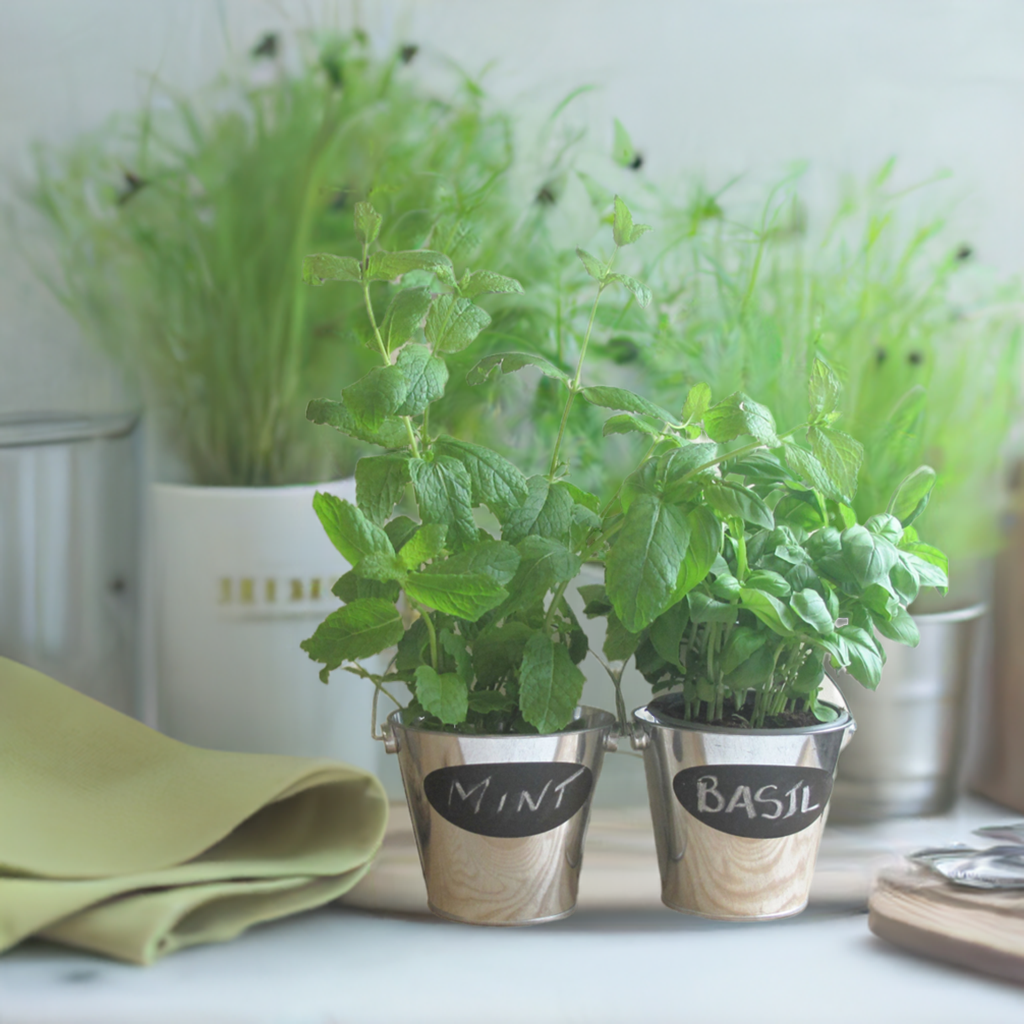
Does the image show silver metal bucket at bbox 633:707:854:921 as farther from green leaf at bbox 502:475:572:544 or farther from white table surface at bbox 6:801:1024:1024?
green leaf at bbox 502:475:572:544

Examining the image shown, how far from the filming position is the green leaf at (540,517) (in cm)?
56

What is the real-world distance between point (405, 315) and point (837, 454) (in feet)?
0.76

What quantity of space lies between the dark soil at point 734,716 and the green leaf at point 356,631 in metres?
0.17

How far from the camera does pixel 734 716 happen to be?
61cm

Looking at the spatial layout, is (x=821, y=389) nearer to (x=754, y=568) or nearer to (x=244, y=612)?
(x=754, y=568)

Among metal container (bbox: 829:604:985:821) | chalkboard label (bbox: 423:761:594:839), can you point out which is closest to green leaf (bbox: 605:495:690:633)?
chalkboard label (bbox: 423:761:594:839)

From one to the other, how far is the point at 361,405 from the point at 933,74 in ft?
2.10

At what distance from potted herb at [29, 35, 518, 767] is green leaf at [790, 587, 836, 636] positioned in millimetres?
386

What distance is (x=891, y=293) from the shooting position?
869 mm

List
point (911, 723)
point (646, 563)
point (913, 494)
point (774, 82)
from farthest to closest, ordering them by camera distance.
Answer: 1. point (774, 82)
2. point (911, 723)
3. point (913, 494)
4. point (646, 563)

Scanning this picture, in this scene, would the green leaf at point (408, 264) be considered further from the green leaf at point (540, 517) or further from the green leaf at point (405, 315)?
the green leaf at point (540, 517)

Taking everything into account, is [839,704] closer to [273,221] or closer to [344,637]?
[344,637]

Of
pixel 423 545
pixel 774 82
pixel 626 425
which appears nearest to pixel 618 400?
pixel 626 425

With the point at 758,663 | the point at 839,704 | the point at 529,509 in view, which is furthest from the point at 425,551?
the point at 839,704
